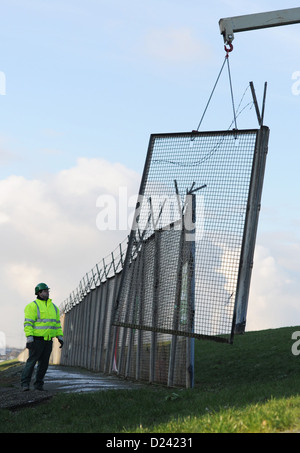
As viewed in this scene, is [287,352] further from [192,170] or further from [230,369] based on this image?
[192,170]

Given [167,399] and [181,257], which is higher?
[181,257]

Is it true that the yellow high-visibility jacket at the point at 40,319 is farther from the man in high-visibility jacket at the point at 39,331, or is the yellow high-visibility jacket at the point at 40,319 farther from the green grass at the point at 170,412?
the green grass at the point at 170,412

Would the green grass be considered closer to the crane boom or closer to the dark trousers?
the dark trousers

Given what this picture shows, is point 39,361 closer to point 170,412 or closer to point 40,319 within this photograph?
point 40,319

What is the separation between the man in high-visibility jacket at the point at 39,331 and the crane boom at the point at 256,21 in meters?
6.15

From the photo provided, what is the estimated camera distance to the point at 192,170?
1344 cm

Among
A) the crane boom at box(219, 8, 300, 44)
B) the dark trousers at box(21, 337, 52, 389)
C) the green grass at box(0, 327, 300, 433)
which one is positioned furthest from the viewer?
the crane boom at box(219, 8, 300, 44)

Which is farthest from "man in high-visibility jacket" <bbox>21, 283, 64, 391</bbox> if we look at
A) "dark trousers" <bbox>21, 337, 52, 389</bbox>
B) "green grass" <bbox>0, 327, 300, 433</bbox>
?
"green grass" <bbox>0, 327, 300, 433</bbox>

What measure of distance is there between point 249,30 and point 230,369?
320 inches

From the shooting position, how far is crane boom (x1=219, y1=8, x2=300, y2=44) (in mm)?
15891

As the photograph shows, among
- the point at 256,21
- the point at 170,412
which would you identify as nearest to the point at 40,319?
the point at 170,412

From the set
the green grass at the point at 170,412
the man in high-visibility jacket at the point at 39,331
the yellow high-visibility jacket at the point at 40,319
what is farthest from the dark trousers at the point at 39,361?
the green grass at the point at 170,412
